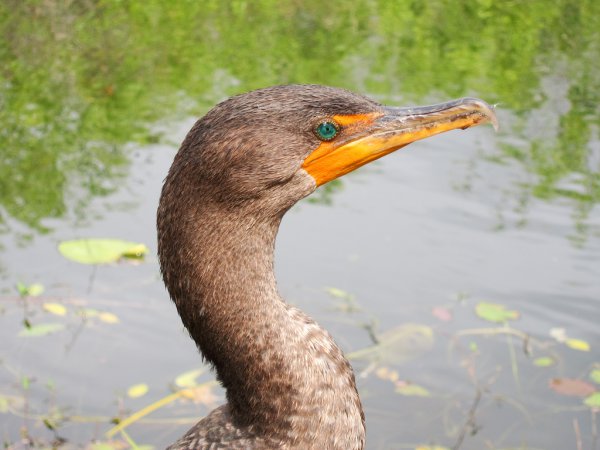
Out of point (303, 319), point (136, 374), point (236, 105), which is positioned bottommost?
point (136, 374)

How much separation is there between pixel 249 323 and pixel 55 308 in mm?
2529

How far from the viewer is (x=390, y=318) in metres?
4.66

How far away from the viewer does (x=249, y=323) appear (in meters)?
2.19

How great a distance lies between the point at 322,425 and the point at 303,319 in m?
0.27

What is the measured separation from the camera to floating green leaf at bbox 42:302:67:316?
4461 mm

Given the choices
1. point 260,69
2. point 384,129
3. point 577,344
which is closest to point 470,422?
point 577,344

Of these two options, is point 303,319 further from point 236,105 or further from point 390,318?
point 390,318

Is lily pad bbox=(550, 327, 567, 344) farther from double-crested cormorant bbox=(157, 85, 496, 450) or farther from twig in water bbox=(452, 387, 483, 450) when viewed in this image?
double-crested cormorant bbox=(157, 85, 496, 450)

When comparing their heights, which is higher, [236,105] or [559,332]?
[236,105]

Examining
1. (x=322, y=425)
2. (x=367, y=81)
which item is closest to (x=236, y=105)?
(x=322, y=425)

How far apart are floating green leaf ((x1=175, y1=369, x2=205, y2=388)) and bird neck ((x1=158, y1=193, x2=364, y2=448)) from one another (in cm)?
191

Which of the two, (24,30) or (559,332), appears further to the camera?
(24,30)

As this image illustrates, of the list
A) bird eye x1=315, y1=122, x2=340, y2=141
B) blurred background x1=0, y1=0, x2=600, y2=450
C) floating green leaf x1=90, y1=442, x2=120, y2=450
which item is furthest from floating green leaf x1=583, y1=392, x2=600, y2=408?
bird eye x1=315, y1=122, x2=340, y2=141

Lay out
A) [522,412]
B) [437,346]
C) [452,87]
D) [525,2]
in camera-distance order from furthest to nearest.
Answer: [525,2] < [452,87] < [437,346] < [522,412]
